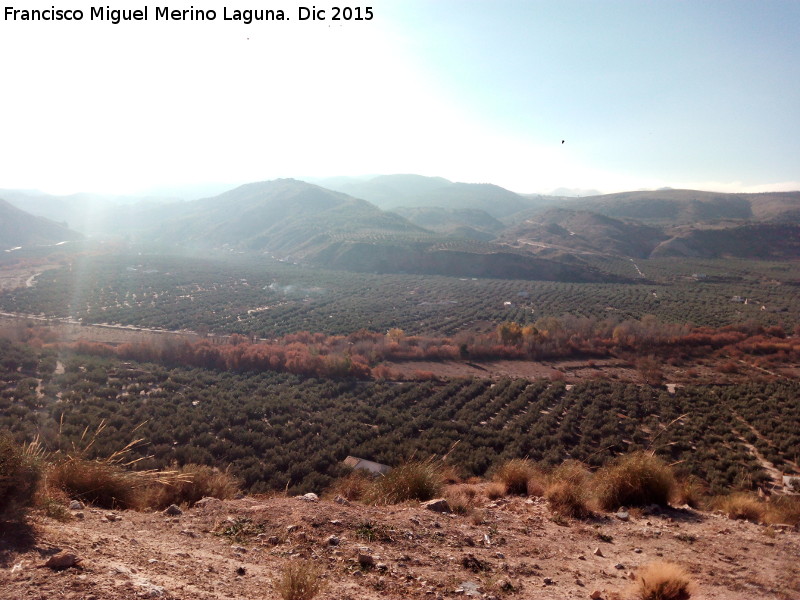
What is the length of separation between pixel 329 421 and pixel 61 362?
66.3 feet

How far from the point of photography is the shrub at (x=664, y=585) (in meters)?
3.81

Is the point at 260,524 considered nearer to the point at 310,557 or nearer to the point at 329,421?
the point at 310,557

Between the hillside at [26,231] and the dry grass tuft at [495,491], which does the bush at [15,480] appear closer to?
the dry grass tuft at [495,491]

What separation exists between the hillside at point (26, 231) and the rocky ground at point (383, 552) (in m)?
137

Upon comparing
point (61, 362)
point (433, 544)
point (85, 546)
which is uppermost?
point (85, 546)

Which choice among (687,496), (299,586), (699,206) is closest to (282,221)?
(699,206)

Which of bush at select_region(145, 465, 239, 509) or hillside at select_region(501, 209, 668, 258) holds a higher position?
hillside at select_region(501, 209, 668, 258)

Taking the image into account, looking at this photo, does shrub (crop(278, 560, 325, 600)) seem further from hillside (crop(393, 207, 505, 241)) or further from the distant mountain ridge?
hillside (crop(393, 207, 505, 241))

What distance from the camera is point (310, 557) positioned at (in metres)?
4.31

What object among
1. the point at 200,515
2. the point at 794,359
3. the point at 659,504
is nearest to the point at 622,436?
the point at 659,504

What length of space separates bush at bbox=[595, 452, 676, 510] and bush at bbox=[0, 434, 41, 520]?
7222 mm

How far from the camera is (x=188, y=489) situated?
6.32 meters

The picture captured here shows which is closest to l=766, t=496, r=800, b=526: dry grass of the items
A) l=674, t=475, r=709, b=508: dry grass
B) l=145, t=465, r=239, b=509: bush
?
l=674, t=475, r=709, b=508: dry grass

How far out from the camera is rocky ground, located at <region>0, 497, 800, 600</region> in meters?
3.50
